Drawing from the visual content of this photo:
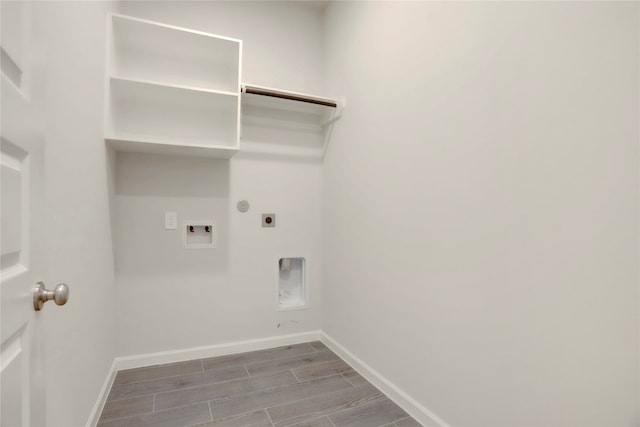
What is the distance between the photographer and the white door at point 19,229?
0.59 m

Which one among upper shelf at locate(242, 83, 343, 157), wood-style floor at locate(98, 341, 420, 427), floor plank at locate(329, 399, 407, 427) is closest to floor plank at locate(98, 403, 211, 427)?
wood-style floor at locate(98, 341, 420, 427)

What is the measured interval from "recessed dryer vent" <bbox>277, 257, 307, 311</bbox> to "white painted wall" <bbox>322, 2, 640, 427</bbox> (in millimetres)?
743

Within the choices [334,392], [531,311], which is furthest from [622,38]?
[334,392]

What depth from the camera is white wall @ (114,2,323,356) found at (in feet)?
7.44

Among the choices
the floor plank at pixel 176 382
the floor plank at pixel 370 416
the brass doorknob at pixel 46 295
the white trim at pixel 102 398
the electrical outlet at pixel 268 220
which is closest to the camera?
the brass doorknob at pixel 46 295

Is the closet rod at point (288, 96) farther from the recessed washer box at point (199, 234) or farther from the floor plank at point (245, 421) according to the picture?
the floor plank at point (245, 421)

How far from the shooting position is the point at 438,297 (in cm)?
162

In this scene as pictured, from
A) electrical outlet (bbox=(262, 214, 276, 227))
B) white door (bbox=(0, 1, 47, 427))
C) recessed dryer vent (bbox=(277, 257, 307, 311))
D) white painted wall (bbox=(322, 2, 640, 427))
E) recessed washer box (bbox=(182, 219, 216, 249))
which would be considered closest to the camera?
white door (bbox=(0, 1, 47, 427))

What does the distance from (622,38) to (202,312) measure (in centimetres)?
269

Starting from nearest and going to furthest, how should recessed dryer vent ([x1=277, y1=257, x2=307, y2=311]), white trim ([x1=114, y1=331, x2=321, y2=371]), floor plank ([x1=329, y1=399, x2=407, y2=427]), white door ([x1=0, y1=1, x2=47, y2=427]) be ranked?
white door ([x1=0, y1=1, x2=47, y2=427]) < floor plank ([x1=329, y1=399, x2=407, y2=427]) < white trim ([x1=114, y1=331, x2=321, y2=371]) < recessed dryer vent ([x1=277, y1=257, x2=307, y2=311])

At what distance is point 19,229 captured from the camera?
0.66 meters

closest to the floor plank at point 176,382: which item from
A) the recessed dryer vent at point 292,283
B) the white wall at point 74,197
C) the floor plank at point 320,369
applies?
the white wall at point 74,197

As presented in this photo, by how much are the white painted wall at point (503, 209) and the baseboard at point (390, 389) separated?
0.05 m

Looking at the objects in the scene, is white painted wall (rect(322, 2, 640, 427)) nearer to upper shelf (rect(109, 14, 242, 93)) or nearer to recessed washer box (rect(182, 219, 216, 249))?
upper shelf (rect(109, 14, 242, 93))
